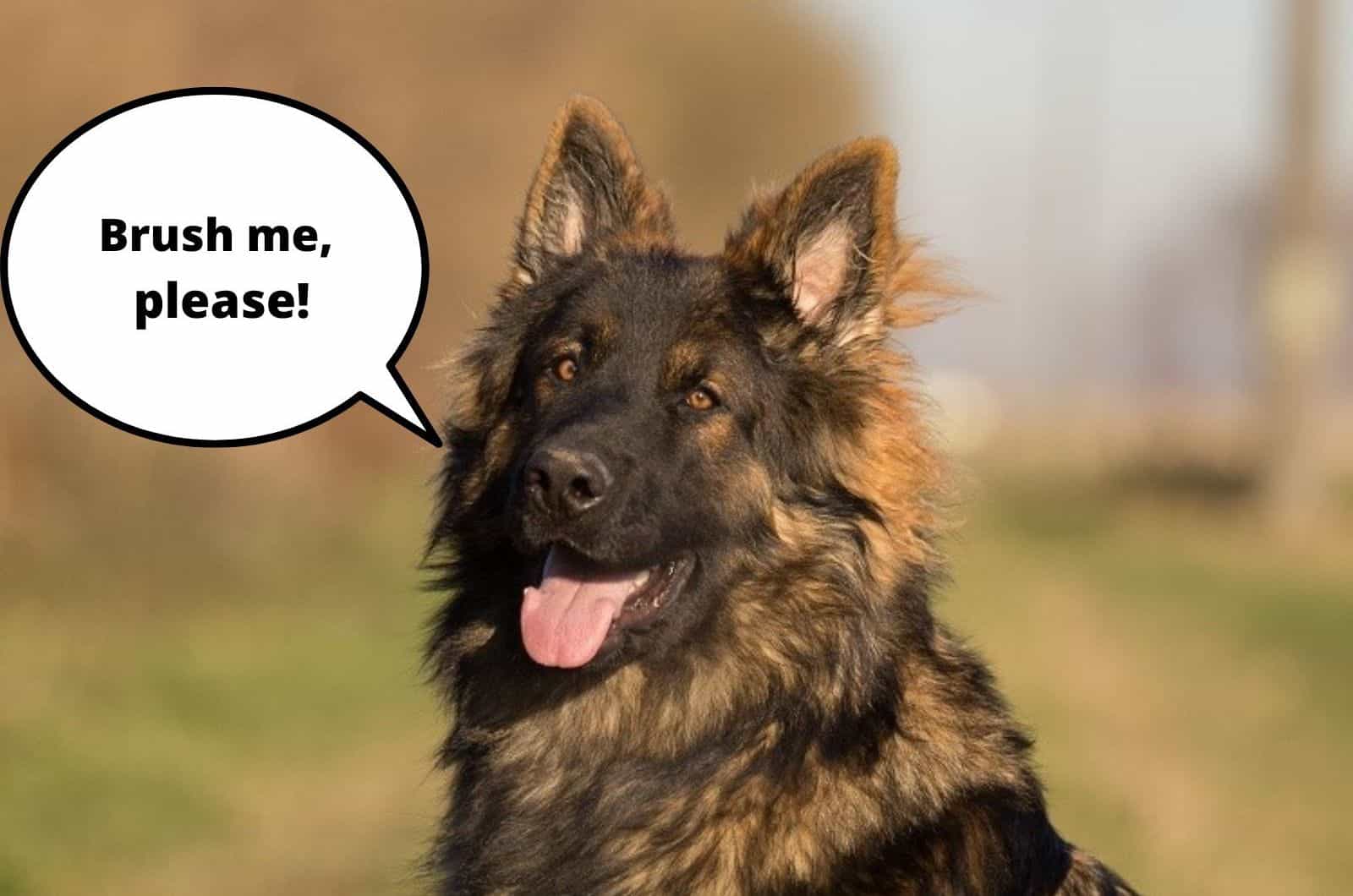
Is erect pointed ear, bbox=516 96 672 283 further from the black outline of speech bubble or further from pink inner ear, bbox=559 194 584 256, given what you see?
the black outline of speech bubble

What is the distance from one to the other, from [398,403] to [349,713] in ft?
20.5

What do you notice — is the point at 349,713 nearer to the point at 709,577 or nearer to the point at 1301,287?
the point at 709,577

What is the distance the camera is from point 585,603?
6273 mm

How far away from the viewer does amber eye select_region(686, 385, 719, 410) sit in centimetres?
640

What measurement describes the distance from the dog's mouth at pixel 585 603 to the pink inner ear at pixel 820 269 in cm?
94

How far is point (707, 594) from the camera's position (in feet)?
21.0

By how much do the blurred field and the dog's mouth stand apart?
1.08m

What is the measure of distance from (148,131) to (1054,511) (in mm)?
24989

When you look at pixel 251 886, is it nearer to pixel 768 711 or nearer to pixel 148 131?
pixel 148 131

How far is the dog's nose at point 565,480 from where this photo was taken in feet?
19.6

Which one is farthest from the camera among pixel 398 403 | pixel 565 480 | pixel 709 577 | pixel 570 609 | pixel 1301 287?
pixel 1301 287

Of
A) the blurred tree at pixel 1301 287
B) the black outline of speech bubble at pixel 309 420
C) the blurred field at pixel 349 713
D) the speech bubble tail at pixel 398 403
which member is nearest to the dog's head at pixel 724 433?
the blurred field at pixel 349 713

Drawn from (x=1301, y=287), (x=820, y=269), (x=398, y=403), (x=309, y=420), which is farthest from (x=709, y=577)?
(x=1301, y=287)

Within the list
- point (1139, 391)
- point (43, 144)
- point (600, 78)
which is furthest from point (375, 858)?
point (1139, 391)
